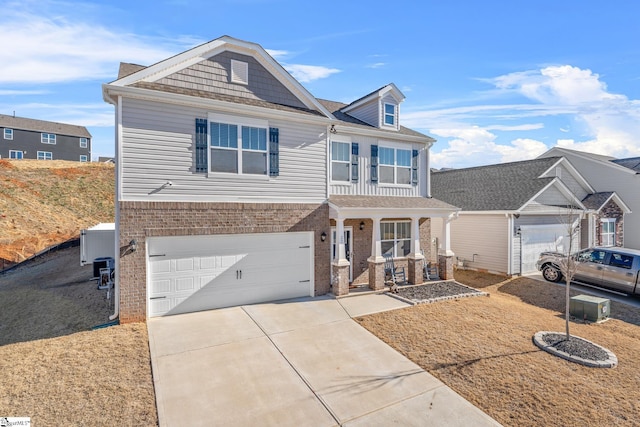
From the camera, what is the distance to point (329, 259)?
445 inches

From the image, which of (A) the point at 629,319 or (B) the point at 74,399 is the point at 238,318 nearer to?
(B) the point at 74,399

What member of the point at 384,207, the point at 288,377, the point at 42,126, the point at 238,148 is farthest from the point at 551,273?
the point at 42,126

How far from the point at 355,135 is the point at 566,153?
20.7 meters

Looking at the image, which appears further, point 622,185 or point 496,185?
point 622,185

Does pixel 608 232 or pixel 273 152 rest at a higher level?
pixel 273 152

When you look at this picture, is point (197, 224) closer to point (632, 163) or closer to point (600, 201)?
point (600, 201)

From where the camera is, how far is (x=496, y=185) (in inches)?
682

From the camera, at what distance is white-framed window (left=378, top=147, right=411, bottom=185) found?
43.2 ft

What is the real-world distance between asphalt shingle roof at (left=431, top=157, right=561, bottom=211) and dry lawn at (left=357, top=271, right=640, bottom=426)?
589cm

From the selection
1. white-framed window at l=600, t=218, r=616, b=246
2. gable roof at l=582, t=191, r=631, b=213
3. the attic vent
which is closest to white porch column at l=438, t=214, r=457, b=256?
the attic vent

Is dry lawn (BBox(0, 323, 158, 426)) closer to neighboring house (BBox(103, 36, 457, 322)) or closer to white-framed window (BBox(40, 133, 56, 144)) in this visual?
neighboring house (BBox(103, 36, 457, 322))

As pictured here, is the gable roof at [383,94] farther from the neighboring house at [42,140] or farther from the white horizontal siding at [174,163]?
the neighboring house at [42,140]

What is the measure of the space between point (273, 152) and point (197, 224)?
3.34 metres

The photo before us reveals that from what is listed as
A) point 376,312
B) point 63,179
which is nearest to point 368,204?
point 376,312
